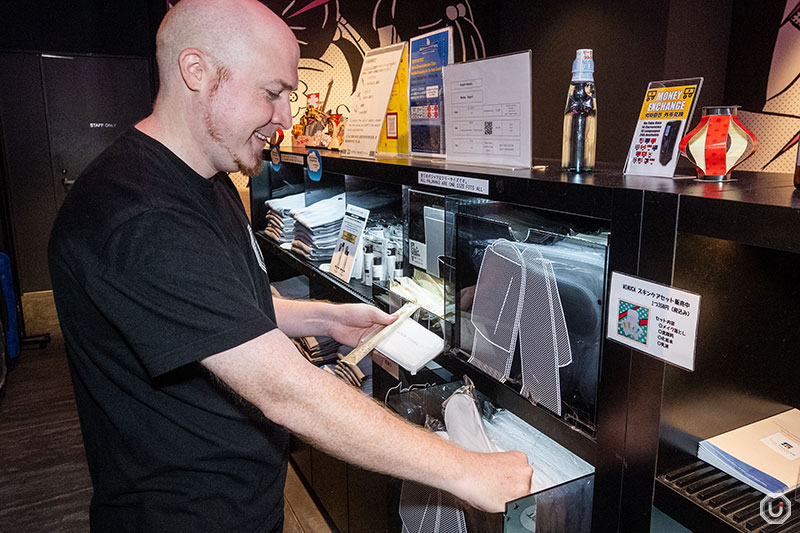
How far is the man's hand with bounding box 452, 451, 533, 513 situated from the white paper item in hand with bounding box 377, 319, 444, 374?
53 cm

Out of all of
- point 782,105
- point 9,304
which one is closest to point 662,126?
point 782,105

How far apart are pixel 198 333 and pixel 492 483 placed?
21.7 inches

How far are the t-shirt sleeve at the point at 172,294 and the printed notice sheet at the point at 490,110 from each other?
2.44 feet

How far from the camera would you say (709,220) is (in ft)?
2.82

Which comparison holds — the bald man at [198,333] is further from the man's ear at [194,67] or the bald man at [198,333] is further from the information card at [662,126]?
the information card at [662,126]

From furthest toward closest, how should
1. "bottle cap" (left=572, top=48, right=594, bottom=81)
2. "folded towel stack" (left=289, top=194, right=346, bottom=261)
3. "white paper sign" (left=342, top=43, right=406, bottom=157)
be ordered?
"folded towel stack" (left=289, top=194, right=346, bottom=261), "white paper sign" (left=342, top=43, right=406, bottom=157), "bottle cap" (left=572, top=48, right=594, bottom=81)

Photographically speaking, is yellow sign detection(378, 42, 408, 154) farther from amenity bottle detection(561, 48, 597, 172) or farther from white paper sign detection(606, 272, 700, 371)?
white paper sign detection(606, 272, 700, 371)

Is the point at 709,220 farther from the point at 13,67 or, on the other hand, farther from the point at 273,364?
the point at 13,67

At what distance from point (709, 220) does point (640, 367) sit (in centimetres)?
28

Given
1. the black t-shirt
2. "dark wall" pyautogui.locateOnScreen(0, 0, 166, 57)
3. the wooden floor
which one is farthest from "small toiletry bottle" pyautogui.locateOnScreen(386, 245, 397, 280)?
"dark wall" pyautogui.locateOnScreen(0, 0, 166, 57)

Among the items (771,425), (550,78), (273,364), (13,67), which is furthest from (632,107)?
(13,67)

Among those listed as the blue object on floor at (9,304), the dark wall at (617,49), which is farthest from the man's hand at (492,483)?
the blue object on floor at (9,304)

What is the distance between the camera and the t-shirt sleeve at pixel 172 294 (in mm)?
943

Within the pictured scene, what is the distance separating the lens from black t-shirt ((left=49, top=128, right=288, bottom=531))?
3.12ft
